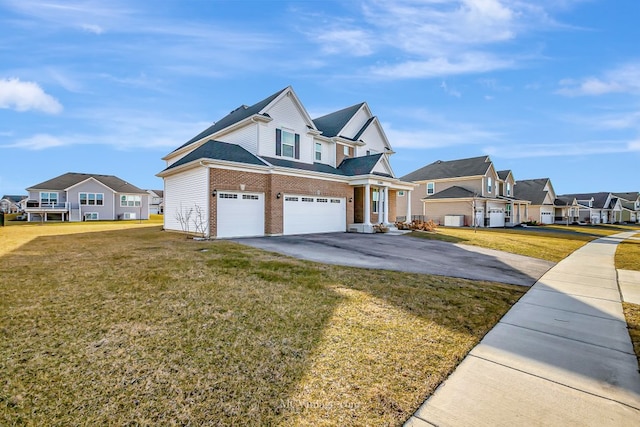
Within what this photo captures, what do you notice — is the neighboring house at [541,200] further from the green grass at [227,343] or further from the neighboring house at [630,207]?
the green grass at [227,343]

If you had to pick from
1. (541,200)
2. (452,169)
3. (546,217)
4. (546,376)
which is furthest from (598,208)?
(546,376)

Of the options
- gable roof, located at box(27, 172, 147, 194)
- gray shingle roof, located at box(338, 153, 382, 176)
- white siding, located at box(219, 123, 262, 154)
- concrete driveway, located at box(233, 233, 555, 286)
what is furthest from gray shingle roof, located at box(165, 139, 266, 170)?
gable roof, located at box(27, 172, 147, 194)

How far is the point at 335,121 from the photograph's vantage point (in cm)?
2450

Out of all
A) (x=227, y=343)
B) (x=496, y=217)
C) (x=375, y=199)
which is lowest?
(x=227, y=343)

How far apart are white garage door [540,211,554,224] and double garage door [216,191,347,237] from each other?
41608 millimetres

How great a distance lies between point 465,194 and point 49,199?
2145 inches

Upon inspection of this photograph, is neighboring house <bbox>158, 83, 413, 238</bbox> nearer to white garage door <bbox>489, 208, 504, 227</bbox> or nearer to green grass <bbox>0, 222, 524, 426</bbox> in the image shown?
green grass <bbox>0, 222, 524, 426</bbox>

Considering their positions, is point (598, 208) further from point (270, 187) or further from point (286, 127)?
point (270, 187)

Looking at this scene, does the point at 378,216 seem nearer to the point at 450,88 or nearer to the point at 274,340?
the point at 450,88

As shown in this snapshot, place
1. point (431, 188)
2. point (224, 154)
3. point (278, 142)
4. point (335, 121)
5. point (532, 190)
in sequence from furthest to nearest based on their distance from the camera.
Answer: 1. point (532, 190)
2. point (431, 188)
3. point (335, 121)
4. point (278, 142)
5. point (224, 154)

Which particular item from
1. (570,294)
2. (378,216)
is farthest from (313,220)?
(570,294)

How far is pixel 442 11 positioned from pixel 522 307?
40.9ft

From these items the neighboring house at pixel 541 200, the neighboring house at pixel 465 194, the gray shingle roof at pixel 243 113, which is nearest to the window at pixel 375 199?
the gray shingle roof at pixel 243 113

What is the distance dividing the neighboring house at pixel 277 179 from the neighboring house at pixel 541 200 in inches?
1368
